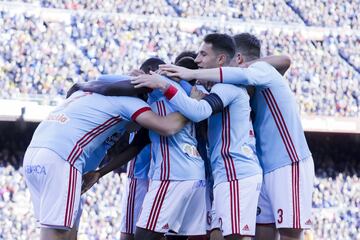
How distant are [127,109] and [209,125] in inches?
30.0

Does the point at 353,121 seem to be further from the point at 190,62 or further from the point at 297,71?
the point at 190,62

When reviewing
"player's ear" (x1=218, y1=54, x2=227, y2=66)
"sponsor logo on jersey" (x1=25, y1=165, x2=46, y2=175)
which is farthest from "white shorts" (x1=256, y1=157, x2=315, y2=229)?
"sponsor logo on jersey" (x1=25, y1=165, x2=46, y2=175)

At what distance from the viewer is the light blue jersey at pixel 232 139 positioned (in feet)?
22.2

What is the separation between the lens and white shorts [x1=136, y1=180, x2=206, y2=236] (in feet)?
21.8

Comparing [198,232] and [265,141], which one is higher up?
[265,141]

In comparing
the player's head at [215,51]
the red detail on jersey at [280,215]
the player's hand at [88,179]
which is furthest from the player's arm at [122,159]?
the red detail on jersey at [280,215]

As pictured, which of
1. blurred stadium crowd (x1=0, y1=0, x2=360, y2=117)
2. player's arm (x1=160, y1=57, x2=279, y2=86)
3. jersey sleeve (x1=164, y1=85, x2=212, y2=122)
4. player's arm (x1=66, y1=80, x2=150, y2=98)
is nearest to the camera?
jersey sleeve (x1=164, y1=85, x2=212, y2=122)

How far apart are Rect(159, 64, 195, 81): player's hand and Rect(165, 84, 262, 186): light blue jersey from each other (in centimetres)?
23

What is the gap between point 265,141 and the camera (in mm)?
7141

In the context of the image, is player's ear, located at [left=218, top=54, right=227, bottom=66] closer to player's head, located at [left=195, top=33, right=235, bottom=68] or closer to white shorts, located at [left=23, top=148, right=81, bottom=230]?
player's head, located at [left=195, top=33, right=235, bottom=68]

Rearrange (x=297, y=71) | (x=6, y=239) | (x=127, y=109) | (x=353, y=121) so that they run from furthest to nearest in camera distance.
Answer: (x=297, y=71) < (x=353, y=121) < (x=6, y=239) < (x=127, y=109)

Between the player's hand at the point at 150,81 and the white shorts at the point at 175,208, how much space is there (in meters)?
0.79

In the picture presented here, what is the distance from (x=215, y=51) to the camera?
691cm

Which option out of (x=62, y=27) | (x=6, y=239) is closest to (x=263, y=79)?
(x=6, y=239)
